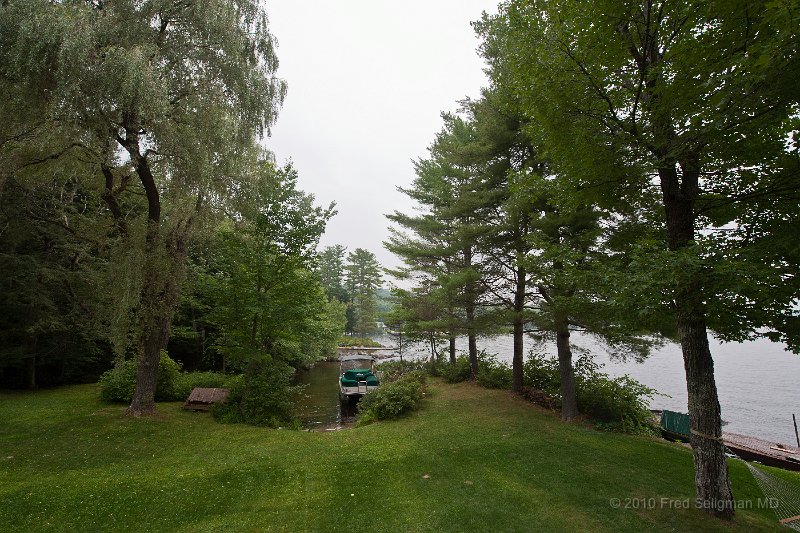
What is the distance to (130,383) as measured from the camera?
11516 millimetres

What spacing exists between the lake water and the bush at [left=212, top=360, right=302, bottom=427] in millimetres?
7185

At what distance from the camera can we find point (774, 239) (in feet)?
14.0

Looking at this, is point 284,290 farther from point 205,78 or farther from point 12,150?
point 12,150

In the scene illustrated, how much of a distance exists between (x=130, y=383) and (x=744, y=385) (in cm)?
3293

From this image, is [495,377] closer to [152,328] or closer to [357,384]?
[357,384]

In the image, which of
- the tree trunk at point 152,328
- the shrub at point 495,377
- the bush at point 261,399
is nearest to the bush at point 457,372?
the shrub at point 495,377

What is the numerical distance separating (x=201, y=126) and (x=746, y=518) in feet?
40.0

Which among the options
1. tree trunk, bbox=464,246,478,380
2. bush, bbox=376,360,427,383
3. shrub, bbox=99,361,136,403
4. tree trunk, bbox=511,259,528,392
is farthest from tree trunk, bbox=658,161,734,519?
shrub, bbox=99,361,136,403

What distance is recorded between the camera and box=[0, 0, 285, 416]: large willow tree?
710 cm

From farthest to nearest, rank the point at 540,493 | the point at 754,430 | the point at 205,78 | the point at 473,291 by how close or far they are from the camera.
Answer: the point at 754,430
the point at 473,291
the point at 205,78
the point at 540,493

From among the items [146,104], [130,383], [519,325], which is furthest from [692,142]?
[130,383]

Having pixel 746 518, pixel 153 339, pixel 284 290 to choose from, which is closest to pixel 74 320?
pixel 153 339

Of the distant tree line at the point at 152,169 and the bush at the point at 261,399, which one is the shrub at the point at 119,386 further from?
the bush at the point at 261,399

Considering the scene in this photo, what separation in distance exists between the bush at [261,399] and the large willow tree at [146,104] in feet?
6.82
